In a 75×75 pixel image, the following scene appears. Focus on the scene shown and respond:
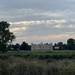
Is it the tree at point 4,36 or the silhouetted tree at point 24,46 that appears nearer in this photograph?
the tree at point 4,36

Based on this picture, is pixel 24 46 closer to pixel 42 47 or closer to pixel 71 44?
pixel 42 47

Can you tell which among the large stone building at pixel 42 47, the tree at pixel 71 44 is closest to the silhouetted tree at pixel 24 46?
the large stone building at pixel 42 47

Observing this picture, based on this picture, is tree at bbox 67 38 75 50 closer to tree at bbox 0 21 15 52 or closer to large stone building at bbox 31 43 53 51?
large stone building at bbox 31 43 53 51

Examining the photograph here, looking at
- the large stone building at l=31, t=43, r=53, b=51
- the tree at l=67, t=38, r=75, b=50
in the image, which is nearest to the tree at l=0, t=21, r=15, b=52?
the large stone building at l=31, t=43, r=53, b=51

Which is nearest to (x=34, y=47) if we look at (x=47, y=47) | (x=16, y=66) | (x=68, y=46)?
(x=47, y=47)

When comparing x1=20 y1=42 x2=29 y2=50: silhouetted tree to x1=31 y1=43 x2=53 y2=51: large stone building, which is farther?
x1=20 y1=42 x2=29 y2=50: silhouetted tree

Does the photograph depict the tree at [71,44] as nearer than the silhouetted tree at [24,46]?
Yes

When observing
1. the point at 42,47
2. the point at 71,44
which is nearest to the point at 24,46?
the point at 42,47

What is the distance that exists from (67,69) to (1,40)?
8166cm

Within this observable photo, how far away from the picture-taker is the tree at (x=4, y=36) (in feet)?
302

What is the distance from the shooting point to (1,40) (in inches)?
3713

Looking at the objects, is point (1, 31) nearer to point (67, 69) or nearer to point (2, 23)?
point (2, 23)

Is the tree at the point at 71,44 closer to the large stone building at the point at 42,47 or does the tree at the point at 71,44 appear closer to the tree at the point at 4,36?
the large stone building at the point at 42,47

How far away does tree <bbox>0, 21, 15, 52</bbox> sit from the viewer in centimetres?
9194
